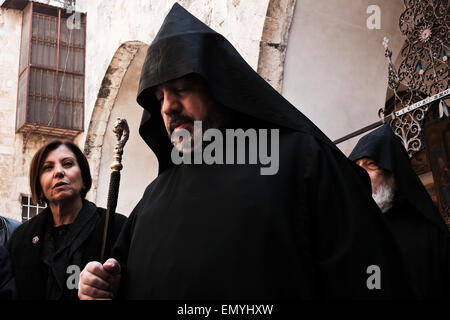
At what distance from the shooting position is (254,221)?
2008mm

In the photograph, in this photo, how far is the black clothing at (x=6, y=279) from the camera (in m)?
2.73

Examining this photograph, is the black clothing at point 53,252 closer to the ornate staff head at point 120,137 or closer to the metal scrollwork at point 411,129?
the ornate staff head at point 120,137

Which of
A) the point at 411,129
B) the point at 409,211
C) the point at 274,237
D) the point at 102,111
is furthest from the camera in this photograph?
the point at 102,111

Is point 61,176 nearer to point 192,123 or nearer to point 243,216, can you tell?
point 192,123

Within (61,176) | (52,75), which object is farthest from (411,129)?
(52,75)

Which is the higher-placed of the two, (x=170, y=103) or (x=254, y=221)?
(x=170, y=103)

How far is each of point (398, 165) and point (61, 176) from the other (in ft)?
6.74

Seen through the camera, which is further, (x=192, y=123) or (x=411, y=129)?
(x=411, y=129)

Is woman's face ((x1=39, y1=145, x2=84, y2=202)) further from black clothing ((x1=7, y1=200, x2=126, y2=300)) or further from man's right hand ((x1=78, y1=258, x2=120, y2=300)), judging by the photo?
man's right hand ((x1=78, y1=258, x2=120, y2=300))

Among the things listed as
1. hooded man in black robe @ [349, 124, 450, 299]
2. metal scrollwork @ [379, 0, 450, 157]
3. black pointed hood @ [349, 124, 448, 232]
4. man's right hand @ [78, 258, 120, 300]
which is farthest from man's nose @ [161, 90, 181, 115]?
metal scrollwork @ [379, 0, 450, 157]

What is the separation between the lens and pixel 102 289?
2.21 m

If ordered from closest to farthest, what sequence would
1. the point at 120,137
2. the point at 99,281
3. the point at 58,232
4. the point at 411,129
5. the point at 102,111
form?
the point at 99,281 < the point at 120,137 < the point at 58,232 < the point at 411,129 < the point at 102,111
